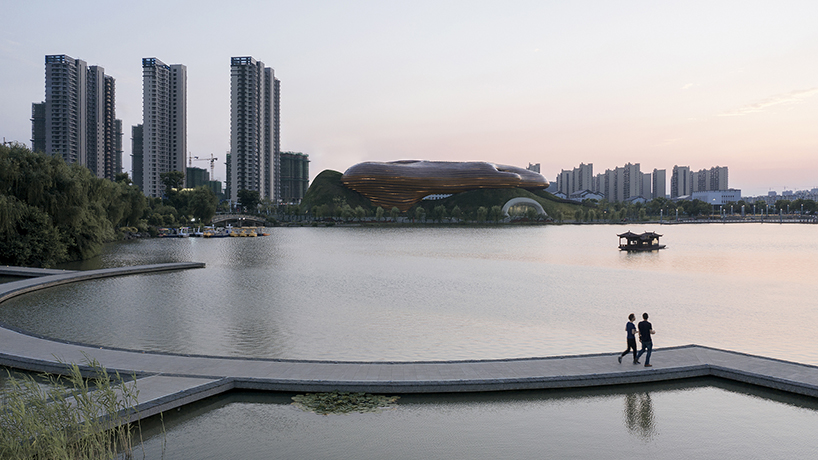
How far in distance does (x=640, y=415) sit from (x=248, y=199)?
187275mm

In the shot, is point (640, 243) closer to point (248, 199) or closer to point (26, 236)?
point (26, 236)

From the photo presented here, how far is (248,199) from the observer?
18750 centimetres

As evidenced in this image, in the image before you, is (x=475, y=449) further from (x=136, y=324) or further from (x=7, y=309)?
(x=7, y=309)

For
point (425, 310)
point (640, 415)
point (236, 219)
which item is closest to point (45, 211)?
point (425, 310)

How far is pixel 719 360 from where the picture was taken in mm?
14586

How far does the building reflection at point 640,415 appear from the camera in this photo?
35.6ft

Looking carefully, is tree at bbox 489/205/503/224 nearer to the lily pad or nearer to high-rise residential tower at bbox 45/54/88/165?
high-rise residential tower at bbox 45/54/88/165

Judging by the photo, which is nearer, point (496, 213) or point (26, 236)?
point (26, 236)

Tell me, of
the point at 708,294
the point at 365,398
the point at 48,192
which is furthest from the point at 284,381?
the point at 48,192

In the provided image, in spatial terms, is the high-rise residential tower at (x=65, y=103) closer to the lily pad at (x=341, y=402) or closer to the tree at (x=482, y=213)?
the tree at (x=482, y=213)

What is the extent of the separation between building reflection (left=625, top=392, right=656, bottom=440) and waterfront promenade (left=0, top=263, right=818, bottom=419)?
76 cm

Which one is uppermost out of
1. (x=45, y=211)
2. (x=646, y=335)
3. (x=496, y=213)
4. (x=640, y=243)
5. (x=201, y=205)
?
(x=201, y=205)

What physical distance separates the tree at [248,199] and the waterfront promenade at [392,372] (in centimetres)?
17796

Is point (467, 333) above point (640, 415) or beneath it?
beneath
